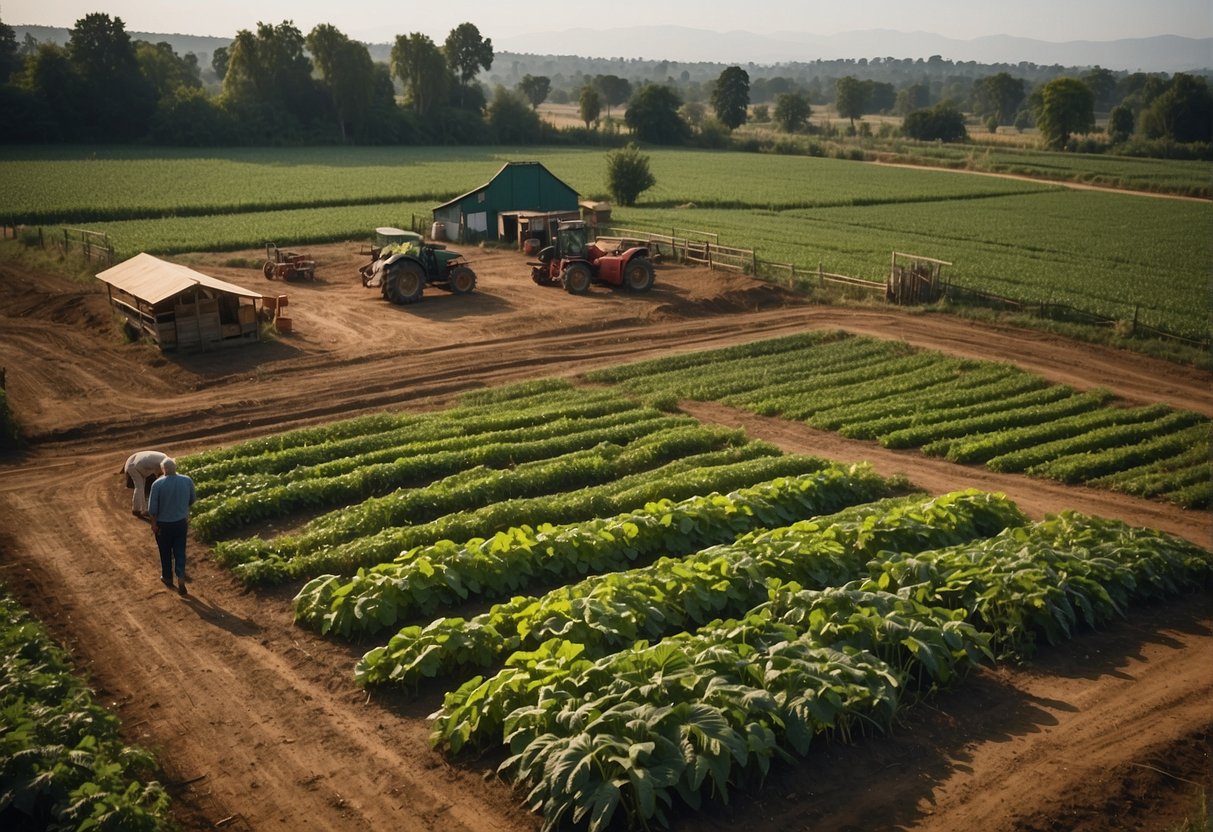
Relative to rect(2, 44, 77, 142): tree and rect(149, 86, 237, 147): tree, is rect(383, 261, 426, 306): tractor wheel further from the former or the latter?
rect(149, 86, 237, 147): tree

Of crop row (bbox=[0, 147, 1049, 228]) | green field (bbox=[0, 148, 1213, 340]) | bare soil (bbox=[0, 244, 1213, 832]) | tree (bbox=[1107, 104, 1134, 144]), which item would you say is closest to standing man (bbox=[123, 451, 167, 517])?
bare soil (bbox=[0, 244, 1213, 832])

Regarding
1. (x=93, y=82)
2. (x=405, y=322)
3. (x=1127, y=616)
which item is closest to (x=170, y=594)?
(x=1127, y=616)

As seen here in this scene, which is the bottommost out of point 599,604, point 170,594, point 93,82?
point 170,594

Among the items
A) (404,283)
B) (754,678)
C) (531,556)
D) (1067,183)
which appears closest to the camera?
(754,678)

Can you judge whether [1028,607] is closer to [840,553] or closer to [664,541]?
[840,553]

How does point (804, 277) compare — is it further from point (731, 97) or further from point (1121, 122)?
point (1121, 122)

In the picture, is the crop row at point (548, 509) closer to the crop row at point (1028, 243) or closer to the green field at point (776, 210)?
the crop row at point (1028, 243)

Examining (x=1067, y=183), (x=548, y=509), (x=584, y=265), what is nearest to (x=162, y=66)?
(x=1067, y=183)
